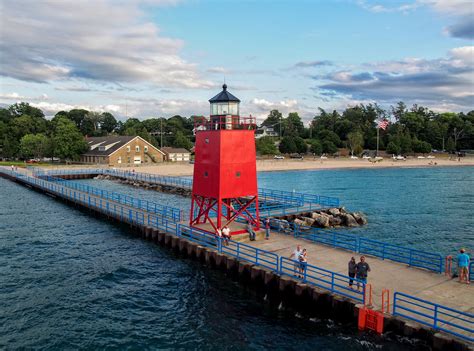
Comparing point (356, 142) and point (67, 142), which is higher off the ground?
point (356, 142)

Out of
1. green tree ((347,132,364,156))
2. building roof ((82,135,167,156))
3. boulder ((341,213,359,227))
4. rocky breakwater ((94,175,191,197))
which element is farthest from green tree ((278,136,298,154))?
boulder ((341,213,359,227))

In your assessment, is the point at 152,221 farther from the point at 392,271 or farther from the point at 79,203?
the point at 392,271

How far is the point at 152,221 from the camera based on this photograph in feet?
112

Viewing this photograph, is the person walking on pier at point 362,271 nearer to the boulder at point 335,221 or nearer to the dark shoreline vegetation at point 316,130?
the boulder at point 335,221

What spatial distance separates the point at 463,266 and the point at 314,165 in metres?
95.1

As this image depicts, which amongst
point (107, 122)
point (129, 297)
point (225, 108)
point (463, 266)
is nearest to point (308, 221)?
point (225, 108)

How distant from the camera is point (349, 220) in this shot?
38.3 m

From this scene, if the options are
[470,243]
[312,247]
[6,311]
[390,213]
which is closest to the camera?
[6,311]

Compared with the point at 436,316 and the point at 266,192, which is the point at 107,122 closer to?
the point at 266,192

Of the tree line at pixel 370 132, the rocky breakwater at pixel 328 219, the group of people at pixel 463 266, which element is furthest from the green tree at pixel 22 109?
the group of people at pixel 463 266

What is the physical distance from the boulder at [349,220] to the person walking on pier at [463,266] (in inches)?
767

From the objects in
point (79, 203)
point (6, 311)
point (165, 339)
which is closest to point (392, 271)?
point (165, 339)

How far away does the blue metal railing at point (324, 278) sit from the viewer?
1747 centimetres

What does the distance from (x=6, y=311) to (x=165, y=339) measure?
27.7ft
